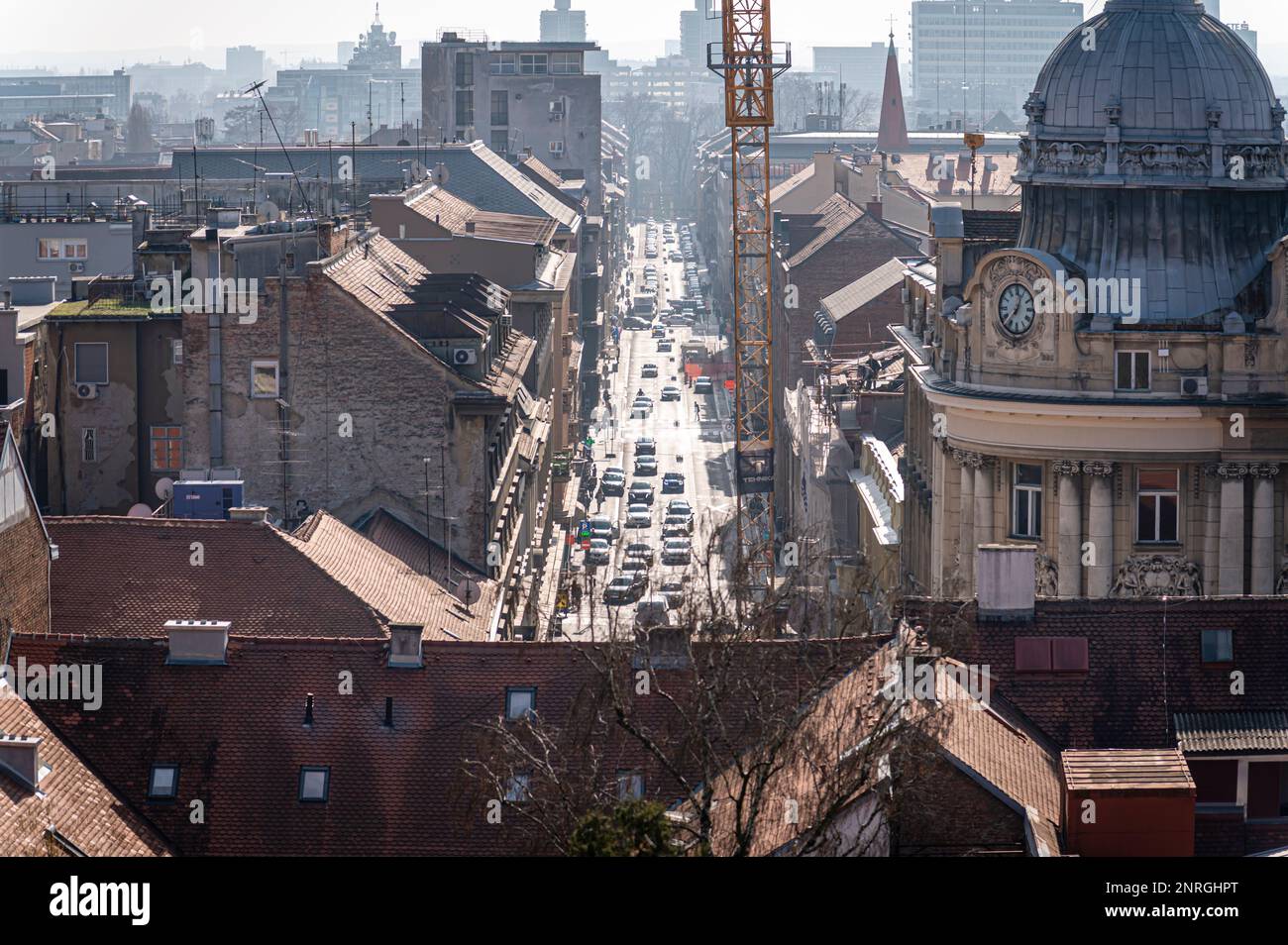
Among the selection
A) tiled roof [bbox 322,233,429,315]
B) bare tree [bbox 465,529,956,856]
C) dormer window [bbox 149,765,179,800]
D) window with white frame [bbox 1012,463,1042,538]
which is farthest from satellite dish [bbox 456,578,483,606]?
dormer window [bbox 149,765,179,800]

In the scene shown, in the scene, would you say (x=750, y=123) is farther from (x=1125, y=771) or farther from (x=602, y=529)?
(x=1125, y=771)

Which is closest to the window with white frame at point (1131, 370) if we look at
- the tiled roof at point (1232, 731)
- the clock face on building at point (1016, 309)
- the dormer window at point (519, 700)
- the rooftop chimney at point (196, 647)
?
the clock face on building at point (1016, 309)

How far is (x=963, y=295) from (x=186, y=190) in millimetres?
64530

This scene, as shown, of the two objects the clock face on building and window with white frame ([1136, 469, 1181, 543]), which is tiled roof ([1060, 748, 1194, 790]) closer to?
window with white frame ([1136, 469, 1181, 543])

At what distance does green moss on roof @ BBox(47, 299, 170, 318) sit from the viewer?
6575cm

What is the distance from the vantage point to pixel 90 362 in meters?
65.8

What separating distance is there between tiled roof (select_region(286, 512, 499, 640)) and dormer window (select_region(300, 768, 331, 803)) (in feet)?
36.0

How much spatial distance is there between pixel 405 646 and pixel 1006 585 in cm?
994

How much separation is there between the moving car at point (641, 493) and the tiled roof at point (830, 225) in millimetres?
13392

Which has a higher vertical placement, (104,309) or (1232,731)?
(104,309)

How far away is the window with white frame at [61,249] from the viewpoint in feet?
322

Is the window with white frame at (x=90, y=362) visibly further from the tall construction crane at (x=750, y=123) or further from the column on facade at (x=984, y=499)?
the tall construction crane at (x=750, y=123)

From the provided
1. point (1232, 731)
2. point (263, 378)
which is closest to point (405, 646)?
point (1232, 731)
